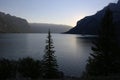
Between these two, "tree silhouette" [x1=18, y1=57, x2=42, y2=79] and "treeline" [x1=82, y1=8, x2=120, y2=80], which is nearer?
"treeline" [x1=82, y1=8, x2=120, y2=80]

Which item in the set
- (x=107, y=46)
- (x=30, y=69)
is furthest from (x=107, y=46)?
(x=30, y=69)

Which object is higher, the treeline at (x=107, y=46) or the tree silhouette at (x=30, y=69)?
the treeline at (x=107, y=46)

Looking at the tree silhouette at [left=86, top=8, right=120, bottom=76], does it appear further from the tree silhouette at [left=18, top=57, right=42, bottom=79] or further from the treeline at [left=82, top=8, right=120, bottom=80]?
the tree silhouette at [left=18, top=57, right=42, bottom=79]

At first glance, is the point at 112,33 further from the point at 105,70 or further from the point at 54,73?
the point at 54,73

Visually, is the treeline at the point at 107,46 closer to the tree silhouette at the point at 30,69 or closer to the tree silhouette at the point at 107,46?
the tree silhouette at the point at 107,46

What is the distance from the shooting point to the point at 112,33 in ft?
89.6

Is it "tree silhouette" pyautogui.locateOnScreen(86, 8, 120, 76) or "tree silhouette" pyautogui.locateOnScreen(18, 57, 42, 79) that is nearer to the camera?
"tree silhouette" pyautogui.locateOnScreen(86, 8, 120, 76)

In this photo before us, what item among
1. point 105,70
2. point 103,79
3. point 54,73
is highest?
point 103,79

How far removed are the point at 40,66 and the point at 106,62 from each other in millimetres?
13866

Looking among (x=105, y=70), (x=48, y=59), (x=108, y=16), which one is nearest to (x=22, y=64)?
(x=48, y=59)

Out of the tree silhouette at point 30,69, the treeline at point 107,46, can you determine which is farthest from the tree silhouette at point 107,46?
the tree silhouette at point 30,69

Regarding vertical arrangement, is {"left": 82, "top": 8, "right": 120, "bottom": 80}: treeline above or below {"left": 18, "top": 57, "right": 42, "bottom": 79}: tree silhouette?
above

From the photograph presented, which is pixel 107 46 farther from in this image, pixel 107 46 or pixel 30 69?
pixel 30 69

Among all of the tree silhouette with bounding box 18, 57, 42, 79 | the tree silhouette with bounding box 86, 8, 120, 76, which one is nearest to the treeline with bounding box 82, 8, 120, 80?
the tree silhouette with bounding box 86, 8, 120, 76
